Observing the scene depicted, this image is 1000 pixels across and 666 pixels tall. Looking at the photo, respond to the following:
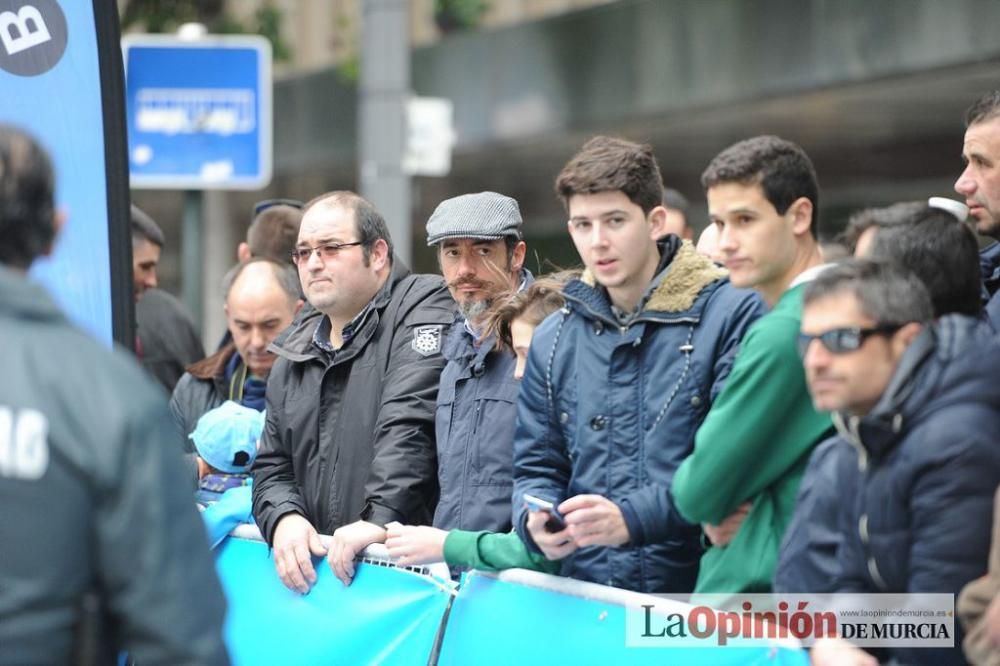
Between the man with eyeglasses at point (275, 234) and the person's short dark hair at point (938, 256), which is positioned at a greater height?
the person's short dark hair at point (938, 256)

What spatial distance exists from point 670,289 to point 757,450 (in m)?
0.72

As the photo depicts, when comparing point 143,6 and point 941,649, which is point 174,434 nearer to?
point 941,649

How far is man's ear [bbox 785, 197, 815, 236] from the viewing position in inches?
165

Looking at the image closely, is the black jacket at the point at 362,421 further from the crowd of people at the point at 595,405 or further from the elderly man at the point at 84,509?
the elderly man at the point at 84,509

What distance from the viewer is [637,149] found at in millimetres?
4684

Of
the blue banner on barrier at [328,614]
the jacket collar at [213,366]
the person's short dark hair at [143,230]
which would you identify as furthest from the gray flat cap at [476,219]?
the person's short dark hair at [143,230]

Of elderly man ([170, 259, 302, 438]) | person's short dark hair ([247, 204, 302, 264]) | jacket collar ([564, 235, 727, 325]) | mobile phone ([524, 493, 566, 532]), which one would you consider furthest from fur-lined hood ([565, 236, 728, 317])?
person's short dark hair ([247, 204, 302, 264])

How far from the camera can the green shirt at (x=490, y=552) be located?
475 cm

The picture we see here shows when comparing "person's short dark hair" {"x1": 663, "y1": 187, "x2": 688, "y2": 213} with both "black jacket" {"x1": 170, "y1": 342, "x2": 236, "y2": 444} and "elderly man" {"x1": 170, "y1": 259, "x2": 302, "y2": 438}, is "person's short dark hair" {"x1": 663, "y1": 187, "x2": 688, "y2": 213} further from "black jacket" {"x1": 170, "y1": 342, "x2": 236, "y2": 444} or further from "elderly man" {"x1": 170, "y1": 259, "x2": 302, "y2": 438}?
"black jacket" {"x1": 170, "y1": 342, "x2": 236, "y2": 444}

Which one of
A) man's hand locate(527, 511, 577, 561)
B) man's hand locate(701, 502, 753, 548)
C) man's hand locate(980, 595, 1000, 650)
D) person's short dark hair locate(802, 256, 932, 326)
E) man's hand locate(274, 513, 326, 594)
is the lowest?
man's hand locate(274, 513, 326, 594)

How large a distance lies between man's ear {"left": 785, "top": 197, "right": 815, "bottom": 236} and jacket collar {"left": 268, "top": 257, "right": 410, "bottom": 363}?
1.93 meters

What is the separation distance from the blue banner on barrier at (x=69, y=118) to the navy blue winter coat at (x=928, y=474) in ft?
8.75

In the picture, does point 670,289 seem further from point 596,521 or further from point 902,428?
point 902,428

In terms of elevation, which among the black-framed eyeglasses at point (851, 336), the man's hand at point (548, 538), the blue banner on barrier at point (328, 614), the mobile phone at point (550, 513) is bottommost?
the blue banner on barrier at point (328, 614)
